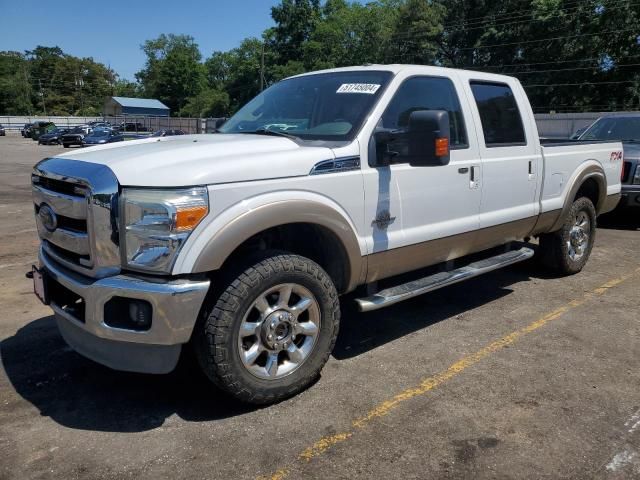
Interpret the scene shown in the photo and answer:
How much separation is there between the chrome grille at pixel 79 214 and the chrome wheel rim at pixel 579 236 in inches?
188

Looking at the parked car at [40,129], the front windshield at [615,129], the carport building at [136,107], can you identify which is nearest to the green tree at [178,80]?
the carport building at [136,107]

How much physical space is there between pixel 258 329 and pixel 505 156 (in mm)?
2767

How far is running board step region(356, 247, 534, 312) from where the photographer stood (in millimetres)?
3643

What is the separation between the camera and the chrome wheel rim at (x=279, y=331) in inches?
123

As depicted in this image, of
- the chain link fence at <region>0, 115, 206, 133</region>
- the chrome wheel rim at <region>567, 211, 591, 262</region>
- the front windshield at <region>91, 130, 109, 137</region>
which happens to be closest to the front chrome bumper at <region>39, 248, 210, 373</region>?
the chrome wheel rim at <region>567, 211, 591, 262</region>

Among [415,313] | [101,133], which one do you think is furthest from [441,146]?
[101,133]

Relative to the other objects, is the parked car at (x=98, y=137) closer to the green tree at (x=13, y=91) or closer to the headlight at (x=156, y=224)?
the headlight at (x=156, y=224)

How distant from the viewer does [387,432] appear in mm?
3010

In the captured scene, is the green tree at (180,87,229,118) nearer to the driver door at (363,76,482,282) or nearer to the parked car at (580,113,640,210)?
the parked car at (580,113,640,210)

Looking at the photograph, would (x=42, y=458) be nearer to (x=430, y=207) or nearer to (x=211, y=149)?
(x=211, y=149)

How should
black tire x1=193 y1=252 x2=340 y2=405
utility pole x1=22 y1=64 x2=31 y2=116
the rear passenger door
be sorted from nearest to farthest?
black tire x1=193 y1=252 x2=340 y2=405 → the rear passenger door → utility pole x1=22 y1=64 x2=31 y2=116

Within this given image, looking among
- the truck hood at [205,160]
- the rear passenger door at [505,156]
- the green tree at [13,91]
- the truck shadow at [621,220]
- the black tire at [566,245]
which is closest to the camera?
the truck hood at [205,160]

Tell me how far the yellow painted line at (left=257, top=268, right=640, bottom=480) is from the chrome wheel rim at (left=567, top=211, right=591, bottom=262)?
709 millimetres

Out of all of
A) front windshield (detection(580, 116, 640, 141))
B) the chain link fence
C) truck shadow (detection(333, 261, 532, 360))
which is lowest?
truck shadow (detection(333, 261, 532, 360))
